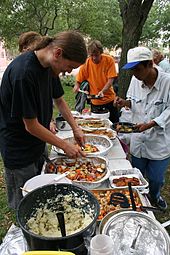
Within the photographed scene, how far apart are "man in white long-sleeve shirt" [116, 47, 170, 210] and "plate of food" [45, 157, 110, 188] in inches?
19.6

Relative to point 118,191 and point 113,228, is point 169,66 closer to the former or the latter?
point 118,191

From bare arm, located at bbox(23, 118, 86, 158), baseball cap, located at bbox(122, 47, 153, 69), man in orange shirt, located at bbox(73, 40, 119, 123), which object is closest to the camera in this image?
bare arm, located at bbox(23, 118, 86, 158)

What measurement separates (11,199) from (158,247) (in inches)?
42.2

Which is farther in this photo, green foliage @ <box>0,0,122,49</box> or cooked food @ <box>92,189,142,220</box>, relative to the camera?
green foliage @ <box>0,0,122,49</box>

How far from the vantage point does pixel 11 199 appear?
1692 mm

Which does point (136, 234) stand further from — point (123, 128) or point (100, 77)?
point (100, 77)

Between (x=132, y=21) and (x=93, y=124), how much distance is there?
2307 mm

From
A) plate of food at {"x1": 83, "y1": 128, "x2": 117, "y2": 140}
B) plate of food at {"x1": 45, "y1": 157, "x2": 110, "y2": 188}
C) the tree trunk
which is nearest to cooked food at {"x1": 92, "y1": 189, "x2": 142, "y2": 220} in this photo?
plate of food at {"x1": 45, "y1": 157, "x2": 110, "y2": 188}

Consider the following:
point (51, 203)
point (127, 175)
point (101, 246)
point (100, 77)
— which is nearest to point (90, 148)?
point (127, 175)

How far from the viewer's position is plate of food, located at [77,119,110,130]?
8.43 feet

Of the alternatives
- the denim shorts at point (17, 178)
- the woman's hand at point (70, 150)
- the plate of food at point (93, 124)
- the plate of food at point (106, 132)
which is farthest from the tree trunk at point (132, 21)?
the denim shorts at point (17, 178)

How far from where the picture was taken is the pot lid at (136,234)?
0.96 metres

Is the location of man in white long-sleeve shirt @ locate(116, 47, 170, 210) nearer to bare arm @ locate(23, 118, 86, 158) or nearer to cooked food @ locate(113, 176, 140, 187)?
cooked food @ locate(113, 176, 140, 187)

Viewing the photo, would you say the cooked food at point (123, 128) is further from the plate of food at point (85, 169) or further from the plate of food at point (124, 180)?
the plate of food at point (124, 180)
